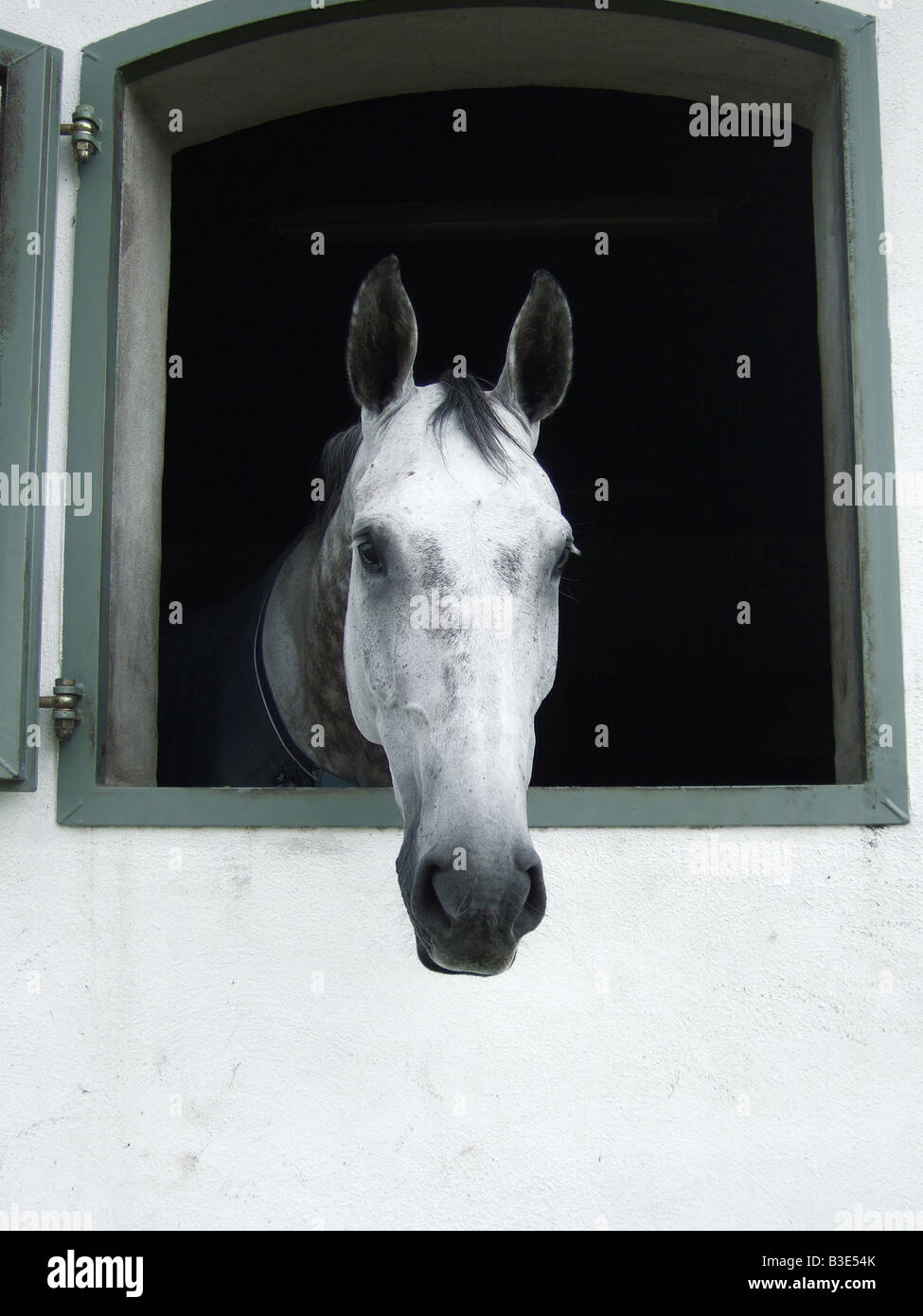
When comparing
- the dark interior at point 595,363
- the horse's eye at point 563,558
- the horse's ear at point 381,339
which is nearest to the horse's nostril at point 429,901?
the horse's eye at point 563,558

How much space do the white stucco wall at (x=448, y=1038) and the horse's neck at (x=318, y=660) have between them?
0.37m

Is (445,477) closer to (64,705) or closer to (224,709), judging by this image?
(64,705)

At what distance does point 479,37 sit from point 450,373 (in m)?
0.77

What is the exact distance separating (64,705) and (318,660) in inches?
21.1

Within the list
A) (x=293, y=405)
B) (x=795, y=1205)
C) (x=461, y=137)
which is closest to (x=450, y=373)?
(x=795, y=1205)

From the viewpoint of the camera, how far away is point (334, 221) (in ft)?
12.1

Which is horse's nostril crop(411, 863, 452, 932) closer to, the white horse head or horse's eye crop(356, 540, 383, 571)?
the white horse head

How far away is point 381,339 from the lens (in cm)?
196

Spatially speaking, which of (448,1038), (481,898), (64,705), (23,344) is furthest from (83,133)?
(448,1038)

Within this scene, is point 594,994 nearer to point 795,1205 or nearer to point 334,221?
point 795,1205

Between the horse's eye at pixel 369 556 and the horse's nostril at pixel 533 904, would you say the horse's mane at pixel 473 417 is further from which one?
the horse's nostril at pixel 533 904

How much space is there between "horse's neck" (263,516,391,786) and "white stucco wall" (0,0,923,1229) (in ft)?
1.22

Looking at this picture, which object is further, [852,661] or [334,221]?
[334,221]
